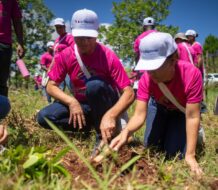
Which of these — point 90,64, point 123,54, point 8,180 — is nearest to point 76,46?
point 90,64

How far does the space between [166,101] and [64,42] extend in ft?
10.3

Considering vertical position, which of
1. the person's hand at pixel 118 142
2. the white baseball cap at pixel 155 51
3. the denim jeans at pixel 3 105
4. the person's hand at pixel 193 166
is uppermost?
Answer: the white baseball cap at pixel 155 51

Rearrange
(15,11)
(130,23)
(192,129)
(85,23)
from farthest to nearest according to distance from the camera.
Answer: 1. (130,23)
2. (15,11)
3. (85,23)
4. (192,129)

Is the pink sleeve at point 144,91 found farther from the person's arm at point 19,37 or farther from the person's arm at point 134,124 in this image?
the person's arm at point 19,37

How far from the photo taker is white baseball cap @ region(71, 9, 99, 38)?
2723 millimetres

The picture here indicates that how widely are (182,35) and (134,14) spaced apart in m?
20.7

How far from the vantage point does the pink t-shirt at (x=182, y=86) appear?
8.37ft

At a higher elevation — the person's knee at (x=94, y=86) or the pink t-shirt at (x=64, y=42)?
the pink t-shirt at (x=64, y=42)

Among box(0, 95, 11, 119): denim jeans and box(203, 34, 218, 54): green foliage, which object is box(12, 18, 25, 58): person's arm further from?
box(203, 34, 218, 54): green foliage

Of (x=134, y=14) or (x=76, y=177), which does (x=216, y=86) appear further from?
(x=134, y=14)

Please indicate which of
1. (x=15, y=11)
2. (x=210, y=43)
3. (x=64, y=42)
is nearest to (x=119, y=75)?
(x=15, y=11)

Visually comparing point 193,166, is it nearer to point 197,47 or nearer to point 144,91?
point 144,91

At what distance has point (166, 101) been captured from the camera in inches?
115

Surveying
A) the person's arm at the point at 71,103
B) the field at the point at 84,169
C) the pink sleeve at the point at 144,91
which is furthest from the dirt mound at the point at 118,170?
the person's arm at the point at 71,103
